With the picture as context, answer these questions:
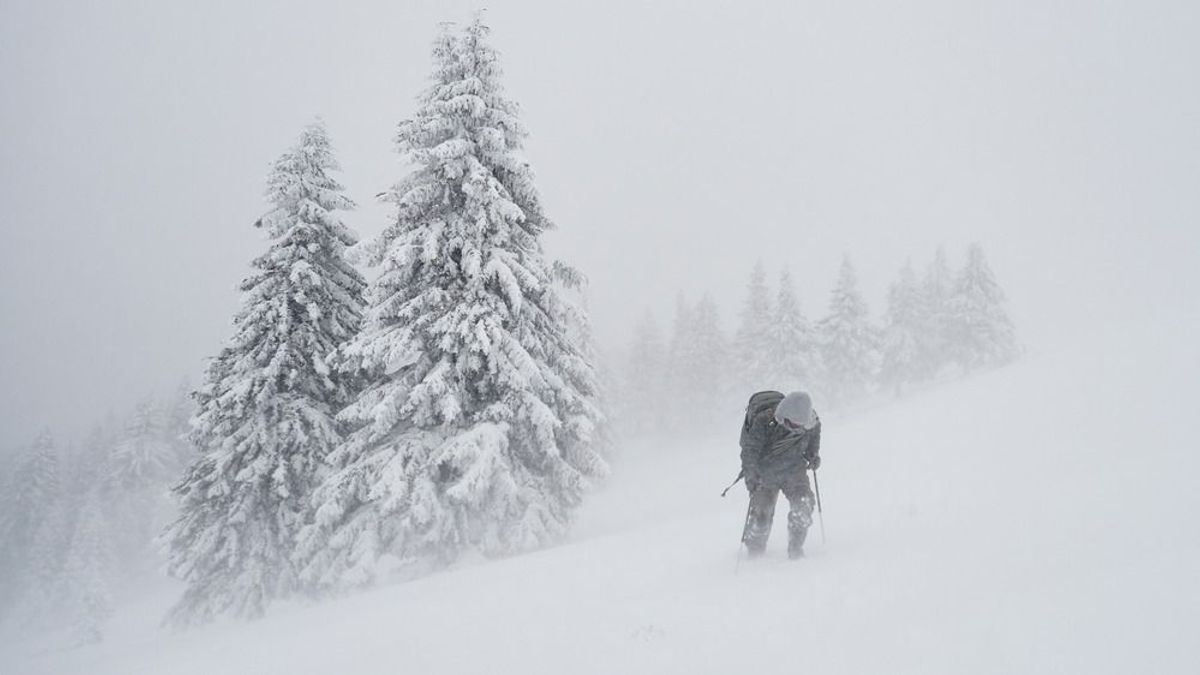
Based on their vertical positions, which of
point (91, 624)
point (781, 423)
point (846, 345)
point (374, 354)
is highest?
point (846, 345)

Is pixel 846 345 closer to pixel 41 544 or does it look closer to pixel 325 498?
pixel 325 498

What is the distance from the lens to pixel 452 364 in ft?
46.2

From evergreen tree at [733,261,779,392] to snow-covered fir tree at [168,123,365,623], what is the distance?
34228mm

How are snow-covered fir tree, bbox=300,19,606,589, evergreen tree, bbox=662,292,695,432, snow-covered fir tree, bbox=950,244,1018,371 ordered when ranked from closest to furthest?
snow-covered fir tree, bbox=300,19,606,589 < snow-covered fir tree, bbox=950,244,1018,371 < evergreen tree, bbox=662,292,695,432

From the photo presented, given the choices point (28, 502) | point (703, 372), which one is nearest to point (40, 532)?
point (28, 502)

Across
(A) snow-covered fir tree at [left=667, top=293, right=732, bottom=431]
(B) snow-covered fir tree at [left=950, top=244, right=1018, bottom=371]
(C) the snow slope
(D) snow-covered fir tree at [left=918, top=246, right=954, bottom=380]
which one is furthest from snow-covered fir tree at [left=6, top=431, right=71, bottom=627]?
(B) snow-covered fir tree at [left=950, top=244, right=1018, bottom=371]

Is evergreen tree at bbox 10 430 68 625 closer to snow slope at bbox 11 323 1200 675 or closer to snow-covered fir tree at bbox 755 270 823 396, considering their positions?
snow slope at bbox 11 323 1200 675

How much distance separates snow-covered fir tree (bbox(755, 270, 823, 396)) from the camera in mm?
43219

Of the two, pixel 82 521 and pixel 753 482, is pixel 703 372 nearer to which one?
pixel 82 521

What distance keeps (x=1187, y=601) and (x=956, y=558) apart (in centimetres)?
199

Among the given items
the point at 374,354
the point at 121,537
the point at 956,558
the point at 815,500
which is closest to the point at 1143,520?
the point at 956,558

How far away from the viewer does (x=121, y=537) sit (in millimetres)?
45625

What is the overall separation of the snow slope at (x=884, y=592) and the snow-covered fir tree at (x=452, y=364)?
3337 mm

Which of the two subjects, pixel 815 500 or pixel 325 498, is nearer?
pixel 815 500
